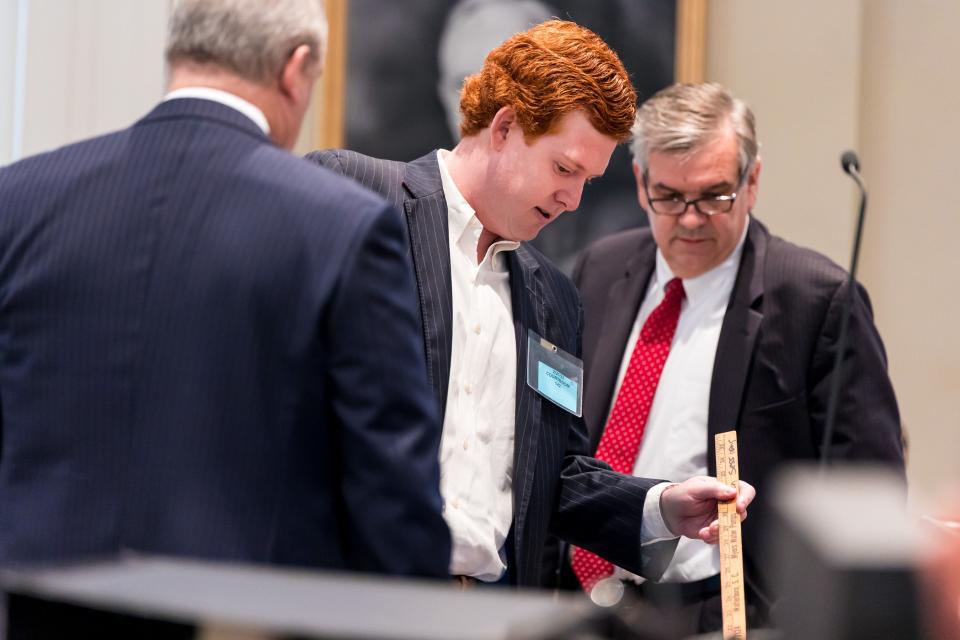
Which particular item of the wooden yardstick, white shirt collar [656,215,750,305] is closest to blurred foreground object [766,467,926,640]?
the wooden yardstick

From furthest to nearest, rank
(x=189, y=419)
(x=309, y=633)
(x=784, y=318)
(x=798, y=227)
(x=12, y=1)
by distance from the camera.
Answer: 1. (x=798, y=227)
2. (x=12, y=1)
3. (x=784, y=318)
4. (x=189, y=419)
5. (x=309, y=633)

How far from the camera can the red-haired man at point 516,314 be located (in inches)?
→ 88.4

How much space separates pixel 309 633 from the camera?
97 centimetres

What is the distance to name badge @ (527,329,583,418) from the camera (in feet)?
7.84

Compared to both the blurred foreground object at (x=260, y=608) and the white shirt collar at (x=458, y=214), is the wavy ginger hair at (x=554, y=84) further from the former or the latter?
the blurred foreground object at (x=260, y=608)

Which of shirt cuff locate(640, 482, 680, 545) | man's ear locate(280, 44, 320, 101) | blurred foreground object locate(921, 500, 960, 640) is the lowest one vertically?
shirt cuff locate(640, 482, 680, 545)

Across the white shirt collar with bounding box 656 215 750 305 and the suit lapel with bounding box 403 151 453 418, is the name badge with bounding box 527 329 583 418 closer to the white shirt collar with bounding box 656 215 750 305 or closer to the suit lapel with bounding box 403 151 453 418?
the suit lapel with bounding box 403 151 453 418

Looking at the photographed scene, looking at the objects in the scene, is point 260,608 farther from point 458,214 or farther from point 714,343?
point 714,343

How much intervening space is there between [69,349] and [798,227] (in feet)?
10.9

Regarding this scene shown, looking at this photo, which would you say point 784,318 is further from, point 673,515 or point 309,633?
point 309,633

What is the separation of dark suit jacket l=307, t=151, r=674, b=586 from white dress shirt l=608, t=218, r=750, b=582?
0.44 m

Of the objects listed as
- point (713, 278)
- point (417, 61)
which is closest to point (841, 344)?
point (713, 278)

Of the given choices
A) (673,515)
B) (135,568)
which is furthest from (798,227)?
(135,568)

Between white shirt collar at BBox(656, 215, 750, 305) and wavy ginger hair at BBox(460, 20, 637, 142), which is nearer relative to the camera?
wavy ginger hair at BBox(460, 20, 637, 142)
